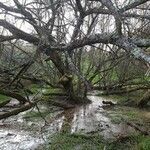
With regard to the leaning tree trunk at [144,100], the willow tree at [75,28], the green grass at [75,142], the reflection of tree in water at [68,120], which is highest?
the willow tree at [75,28]

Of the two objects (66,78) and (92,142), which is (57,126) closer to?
(92,142)

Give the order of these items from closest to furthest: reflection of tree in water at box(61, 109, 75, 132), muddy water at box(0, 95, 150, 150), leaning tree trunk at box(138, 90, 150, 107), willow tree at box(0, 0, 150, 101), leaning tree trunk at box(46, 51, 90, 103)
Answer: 1. willow tree at box(0, 0, 150, 101)
2. muddy water at box(0, 95, 150, 150)
3. reflection of tree in water at box(61, 109, 75, 132)
4. leaning tree trunk at box(46, 51, 90, 103)
5. leaning tree trunk at box(138, 90, 150, 107)

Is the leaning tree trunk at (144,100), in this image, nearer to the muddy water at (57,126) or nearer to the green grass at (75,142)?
the muddy water at (57,126)

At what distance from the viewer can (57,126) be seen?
9219 millimetres

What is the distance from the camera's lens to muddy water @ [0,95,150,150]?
7.97 metres

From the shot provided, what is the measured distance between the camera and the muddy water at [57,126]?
7973mm

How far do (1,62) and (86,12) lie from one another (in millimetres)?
3511

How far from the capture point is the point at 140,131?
8.23 m

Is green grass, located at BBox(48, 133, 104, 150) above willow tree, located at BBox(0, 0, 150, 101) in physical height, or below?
below

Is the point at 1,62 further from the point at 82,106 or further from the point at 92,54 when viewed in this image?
the point at 92,54

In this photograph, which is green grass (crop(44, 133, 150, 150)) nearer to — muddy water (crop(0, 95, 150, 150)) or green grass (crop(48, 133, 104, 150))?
green grass (crop(48, 133, 104, 150))

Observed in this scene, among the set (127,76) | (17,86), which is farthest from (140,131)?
(127,76)

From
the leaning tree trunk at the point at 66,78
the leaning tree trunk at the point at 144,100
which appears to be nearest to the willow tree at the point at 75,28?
the leaning tree trunk at the point at 66,78

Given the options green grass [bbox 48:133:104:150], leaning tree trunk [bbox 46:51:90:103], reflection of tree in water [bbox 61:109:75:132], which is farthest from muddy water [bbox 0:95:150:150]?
leaning tree trunk [bbox 46:51:90:103]
